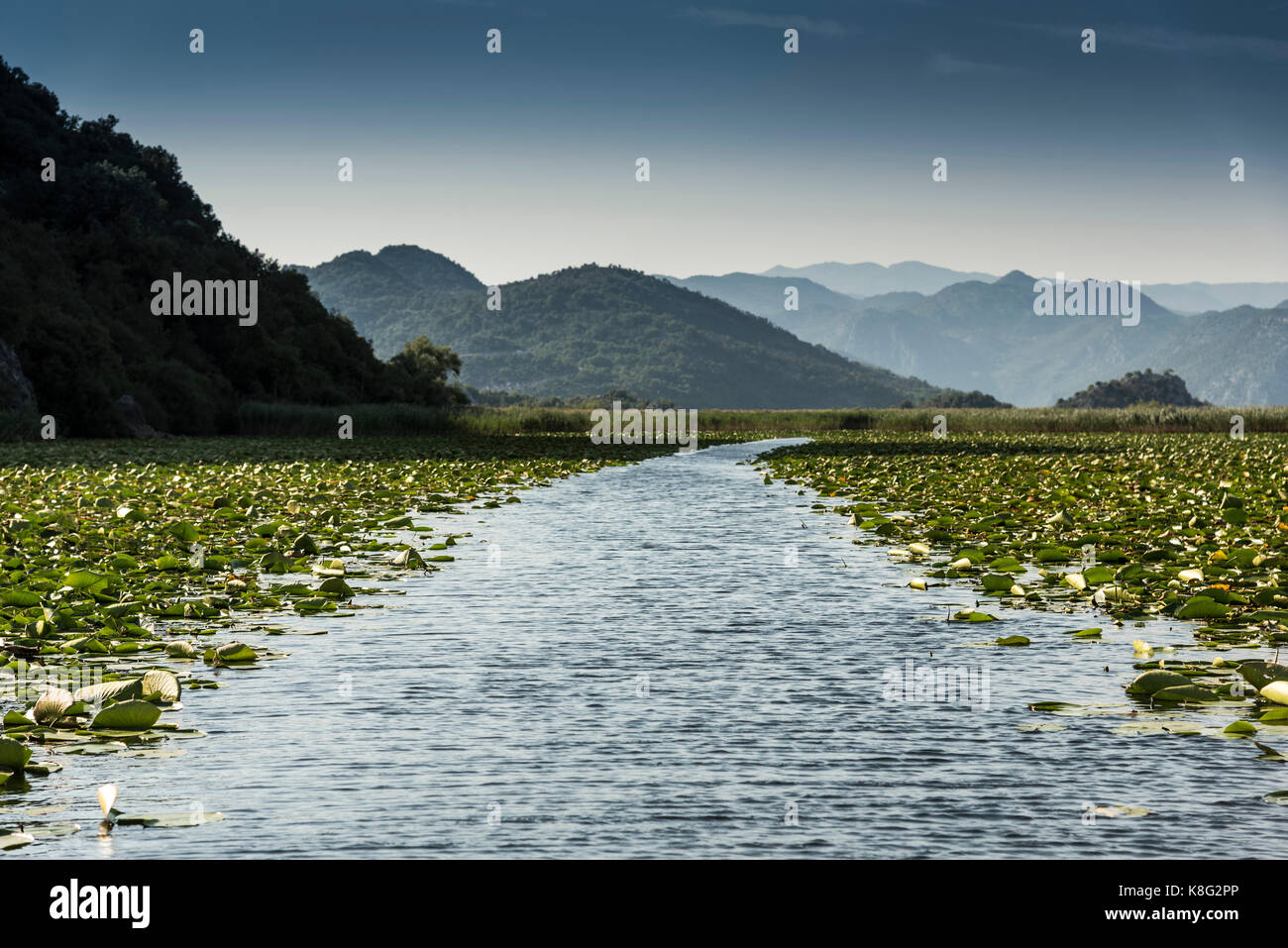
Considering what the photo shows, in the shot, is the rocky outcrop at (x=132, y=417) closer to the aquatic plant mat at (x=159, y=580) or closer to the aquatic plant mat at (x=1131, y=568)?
the aquatic plant mat at (x=159, y=580)

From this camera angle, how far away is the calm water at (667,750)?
4.45 meters

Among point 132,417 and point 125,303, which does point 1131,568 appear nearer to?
point 132,417

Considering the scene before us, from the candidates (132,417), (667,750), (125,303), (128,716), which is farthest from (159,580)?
(125,303)

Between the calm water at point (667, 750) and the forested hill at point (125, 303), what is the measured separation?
37.0 meters

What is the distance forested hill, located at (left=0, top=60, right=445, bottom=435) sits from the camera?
4319 centimetres

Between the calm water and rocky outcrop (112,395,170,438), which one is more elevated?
rocky outcrop (112,395,170,438)

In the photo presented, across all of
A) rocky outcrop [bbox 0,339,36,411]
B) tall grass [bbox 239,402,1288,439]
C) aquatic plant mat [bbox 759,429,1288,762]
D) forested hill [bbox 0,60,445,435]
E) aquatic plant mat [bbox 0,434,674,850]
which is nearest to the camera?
aquatic plant mat [bbox 0,434,674,850]

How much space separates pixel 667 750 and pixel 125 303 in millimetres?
53905

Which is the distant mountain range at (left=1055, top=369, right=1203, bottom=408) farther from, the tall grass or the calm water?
the calm water

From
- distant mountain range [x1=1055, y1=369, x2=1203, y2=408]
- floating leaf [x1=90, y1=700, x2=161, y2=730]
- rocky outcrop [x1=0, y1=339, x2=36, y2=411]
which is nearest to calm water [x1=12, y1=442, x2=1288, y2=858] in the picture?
floating leaf [x1=90, y1=700, x2=161, y2=730]

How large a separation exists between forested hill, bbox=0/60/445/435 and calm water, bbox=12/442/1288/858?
121 feet
